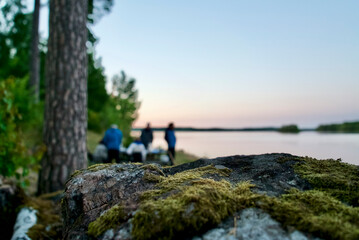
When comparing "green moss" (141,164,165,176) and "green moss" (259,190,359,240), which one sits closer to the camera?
"green moss" (259,190,359,240)

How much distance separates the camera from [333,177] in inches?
74.0

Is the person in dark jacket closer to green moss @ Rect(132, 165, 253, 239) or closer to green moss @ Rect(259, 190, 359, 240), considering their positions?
green moss @ Rect(132, 165, 253, 239)

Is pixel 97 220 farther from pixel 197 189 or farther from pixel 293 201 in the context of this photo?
pixel 293 201

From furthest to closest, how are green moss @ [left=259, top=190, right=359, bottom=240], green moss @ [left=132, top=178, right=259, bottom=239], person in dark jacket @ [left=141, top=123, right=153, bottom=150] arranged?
person in dark jacket @ [left=141, top=123, right=153, bottom=150], green moss @ [left=132, top=178, right=259, bottom=239], green moss @ [left=259, top=190, right=359, bottom=240]

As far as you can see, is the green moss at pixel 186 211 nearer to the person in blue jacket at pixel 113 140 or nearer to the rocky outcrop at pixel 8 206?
the rocky outcrop at pixel 8 206

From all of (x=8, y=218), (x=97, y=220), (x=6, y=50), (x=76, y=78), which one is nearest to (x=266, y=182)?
(x=97, y=220)

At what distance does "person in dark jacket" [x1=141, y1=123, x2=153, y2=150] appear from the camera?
15680 mm

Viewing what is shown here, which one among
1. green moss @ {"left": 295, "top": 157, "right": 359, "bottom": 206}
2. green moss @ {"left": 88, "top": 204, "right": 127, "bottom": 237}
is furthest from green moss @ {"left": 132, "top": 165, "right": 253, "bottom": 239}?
green moss @ {"left": 295, "top": 157, "right": 359, "bottom": 206}

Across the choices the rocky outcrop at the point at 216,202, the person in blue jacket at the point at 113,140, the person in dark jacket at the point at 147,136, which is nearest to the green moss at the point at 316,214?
the rocky outcrop at the point at 216,202

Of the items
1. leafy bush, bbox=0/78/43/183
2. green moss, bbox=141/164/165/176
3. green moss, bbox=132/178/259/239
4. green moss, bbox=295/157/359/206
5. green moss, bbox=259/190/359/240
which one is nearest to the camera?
green moss, bbox=259/190/359/240

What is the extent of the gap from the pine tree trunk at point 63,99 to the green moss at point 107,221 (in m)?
5.57

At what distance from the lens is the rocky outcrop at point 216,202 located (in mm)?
1383

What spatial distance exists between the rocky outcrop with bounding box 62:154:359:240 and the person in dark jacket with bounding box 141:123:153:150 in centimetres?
1342

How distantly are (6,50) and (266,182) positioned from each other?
106 feet
